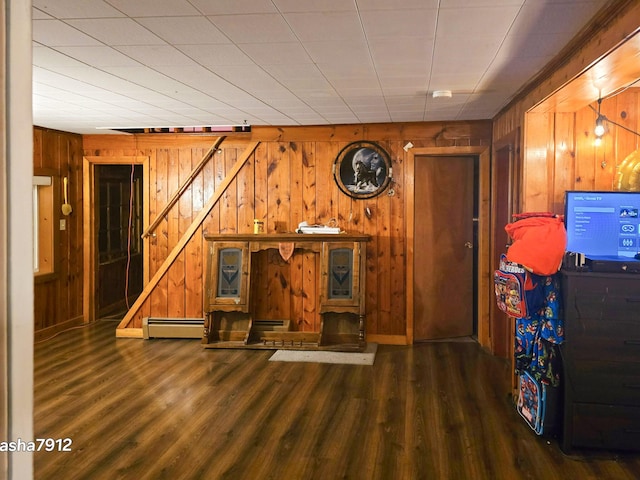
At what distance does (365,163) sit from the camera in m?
6.04

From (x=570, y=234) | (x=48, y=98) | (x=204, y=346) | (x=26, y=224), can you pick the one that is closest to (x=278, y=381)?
(x=204, y=346)

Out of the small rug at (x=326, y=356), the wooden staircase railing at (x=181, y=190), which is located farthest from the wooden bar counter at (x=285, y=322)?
the wooden staircase railing at (x=181, y=190)

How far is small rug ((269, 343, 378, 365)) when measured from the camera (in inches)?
207

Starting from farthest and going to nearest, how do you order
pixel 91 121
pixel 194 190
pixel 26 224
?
pixel 194 190
pixel 91 121
pixel 26 224

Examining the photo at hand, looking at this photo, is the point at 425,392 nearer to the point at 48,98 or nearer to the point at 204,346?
the point at 204,346

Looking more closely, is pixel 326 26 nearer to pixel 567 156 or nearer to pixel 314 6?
pixel 314 6

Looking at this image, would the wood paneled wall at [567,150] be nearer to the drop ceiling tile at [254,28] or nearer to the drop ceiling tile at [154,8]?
the drop ceiling tile at [254,28]

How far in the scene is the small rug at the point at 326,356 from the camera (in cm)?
527

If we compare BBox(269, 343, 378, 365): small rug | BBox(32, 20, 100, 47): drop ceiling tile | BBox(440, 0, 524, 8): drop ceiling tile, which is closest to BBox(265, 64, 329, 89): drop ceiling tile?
BBox(32, 20, 100, 47): drop ceiling tile

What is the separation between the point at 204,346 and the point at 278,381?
1.44 metres

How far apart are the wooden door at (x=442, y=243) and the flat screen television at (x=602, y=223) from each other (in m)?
2.57

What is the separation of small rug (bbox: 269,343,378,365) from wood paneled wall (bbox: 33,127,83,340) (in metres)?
2.69

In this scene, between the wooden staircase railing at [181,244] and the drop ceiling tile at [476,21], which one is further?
the wooden staircase railing at [181,244]

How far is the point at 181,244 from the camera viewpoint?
21.0 ft
